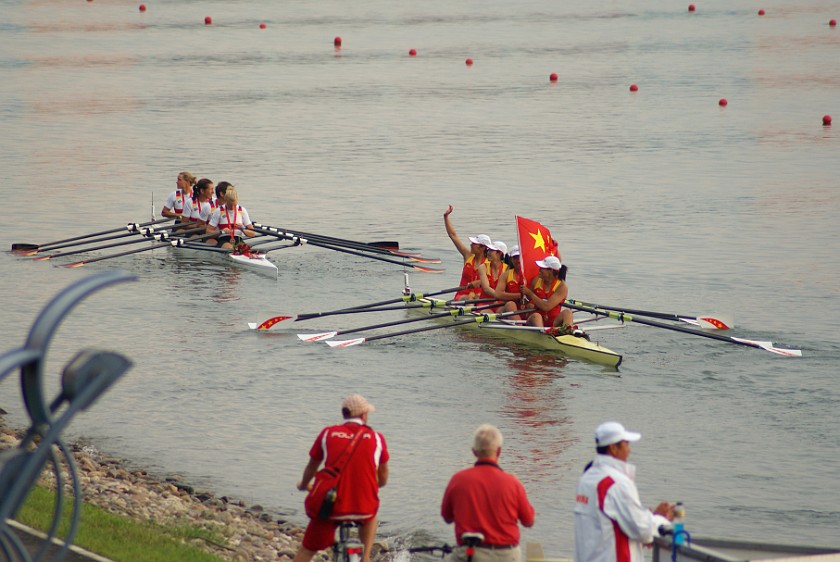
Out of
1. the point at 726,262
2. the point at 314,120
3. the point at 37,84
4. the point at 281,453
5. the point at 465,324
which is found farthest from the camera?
the point at 37,84

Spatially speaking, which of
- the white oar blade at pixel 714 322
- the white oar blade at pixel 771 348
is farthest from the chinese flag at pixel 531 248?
the white oar blade at pixel 771 348

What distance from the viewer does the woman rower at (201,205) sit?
80.0 ft

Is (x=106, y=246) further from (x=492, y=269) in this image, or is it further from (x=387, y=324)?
(x=492, y=269)

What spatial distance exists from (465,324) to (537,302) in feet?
6.97

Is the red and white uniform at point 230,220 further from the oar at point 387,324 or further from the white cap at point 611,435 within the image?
the white cap at point 611,435

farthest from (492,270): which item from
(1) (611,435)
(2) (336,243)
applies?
(1) (611,435)

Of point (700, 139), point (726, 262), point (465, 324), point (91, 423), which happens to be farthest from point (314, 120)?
point (91, 423)

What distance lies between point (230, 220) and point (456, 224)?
671 centimetres

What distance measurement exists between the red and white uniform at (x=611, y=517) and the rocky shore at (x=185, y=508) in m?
4.07

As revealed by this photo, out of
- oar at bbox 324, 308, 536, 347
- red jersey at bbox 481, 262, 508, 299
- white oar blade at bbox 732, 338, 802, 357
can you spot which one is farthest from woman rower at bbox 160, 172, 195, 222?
white oar blade at bbox 732, 338, 802, 357

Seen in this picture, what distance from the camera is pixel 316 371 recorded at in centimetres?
1873

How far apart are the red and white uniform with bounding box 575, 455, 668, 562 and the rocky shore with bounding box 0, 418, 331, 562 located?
4.07 meters

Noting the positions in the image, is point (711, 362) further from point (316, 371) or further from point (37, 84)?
point (37, 84)

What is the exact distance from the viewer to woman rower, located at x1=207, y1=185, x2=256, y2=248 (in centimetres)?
2386
